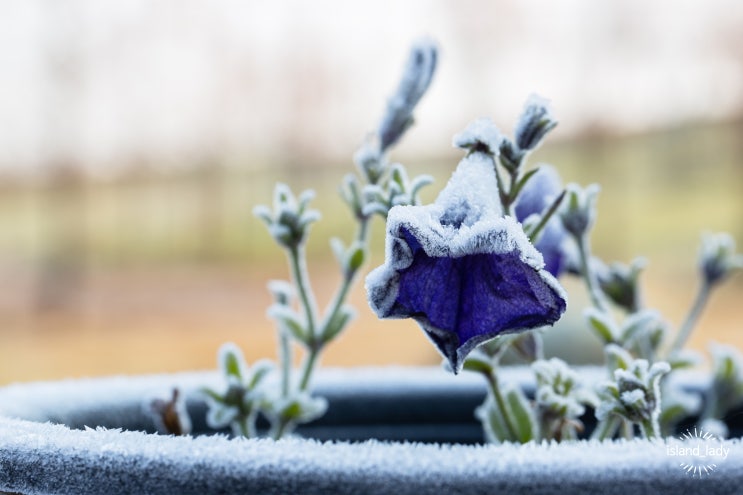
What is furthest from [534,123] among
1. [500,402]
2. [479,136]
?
[500,402]

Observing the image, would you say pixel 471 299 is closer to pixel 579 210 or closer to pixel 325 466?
pixel 325 466

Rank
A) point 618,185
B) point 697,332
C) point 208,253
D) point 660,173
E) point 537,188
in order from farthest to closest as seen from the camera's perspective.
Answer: point 208,253, point 660,173, point 618,185, point 697,332, point 537,188

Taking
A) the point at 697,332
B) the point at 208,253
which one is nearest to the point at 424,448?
the point at 697,332

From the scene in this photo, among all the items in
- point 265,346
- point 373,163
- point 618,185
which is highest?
point 618,185

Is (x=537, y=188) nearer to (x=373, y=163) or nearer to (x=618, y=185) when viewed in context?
(x=373, y=163)

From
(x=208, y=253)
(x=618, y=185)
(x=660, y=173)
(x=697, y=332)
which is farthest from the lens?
(x=208, y=253)

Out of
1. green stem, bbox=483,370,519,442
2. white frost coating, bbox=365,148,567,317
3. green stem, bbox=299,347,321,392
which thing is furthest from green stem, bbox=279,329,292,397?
white frost coating, bbox=365,148,567,317

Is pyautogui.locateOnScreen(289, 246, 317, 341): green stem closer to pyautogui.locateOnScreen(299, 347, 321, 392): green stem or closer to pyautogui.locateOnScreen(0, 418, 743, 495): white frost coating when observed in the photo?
pyautogui.locateOnScreen(299, 347, 321, 392): green stem

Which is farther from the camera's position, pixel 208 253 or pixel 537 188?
pixel 208 253
